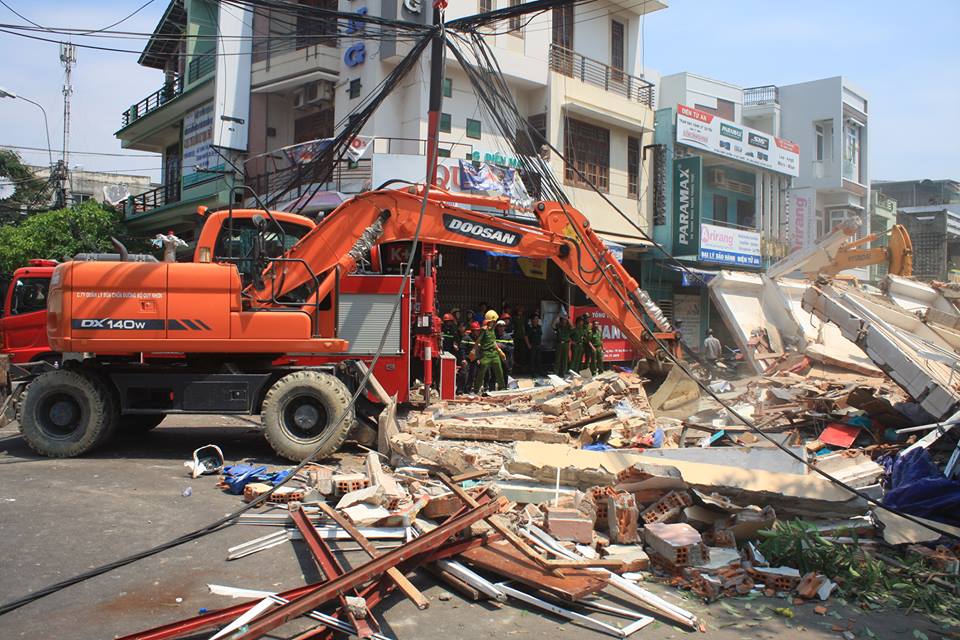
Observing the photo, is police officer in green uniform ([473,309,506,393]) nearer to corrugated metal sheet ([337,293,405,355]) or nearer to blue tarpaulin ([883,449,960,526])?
corrugated metal sheet ([337,293,405,355])

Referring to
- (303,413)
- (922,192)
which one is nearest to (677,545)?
(303,413)

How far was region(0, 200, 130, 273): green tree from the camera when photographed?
2131cm

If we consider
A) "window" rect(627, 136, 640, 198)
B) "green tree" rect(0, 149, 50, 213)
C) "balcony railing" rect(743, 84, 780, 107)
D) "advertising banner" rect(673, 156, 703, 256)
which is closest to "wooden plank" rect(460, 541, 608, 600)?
"window" rect(627, 136, 640, 198)

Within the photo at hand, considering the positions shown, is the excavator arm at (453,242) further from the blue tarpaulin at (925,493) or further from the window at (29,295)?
the window at (29,295)

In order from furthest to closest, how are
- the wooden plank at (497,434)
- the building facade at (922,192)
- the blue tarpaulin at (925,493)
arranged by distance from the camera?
the building facade at (922,192) < the wooden plank at (497,434) < the blue tarpaulin at (925,493)

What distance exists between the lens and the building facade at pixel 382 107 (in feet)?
60.0

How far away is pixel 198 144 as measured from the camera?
22719mm

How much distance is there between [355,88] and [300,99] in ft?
7.23

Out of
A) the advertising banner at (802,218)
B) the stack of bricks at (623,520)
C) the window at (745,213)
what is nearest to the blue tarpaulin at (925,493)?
the stack of bricks at (623,520)

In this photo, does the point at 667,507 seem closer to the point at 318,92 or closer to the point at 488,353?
the point at 488,353

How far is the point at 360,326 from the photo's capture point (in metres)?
10.9

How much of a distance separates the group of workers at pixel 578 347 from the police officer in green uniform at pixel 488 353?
2786 millimetres

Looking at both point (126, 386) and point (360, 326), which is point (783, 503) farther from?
point (126, 386)

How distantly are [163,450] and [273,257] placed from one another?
287cm
